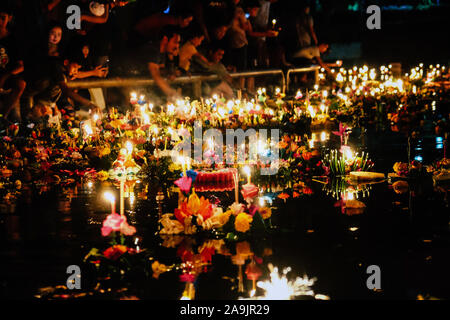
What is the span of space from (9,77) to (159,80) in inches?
184

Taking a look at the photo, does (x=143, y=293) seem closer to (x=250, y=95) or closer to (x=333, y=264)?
(x=333, y=264)

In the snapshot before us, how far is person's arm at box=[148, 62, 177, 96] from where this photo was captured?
1792cm

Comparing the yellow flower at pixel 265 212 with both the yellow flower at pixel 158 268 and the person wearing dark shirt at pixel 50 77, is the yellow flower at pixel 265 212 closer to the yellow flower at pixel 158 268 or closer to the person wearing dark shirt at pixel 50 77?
the yellow flower at pixel 158 268

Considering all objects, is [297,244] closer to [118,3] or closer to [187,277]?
[187,277]

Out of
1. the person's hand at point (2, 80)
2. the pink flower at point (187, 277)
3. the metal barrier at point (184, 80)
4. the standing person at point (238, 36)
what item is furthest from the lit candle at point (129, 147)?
the standing person at point (238, 36)

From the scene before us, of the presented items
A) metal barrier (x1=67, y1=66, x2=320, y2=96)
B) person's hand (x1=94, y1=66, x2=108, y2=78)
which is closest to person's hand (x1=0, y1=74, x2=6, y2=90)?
metal barrier (x1=67, y1=66, x2=320, y2=96)

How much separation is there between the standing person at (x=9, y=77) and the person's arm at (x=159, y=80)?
4.05 meters

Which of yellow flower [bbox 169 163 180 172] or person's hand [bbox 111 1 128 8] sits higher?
person's hand [bbox 111 1 128 8]

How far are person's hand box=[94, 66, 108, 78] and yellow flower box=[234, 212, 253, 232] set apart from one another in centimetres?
1255

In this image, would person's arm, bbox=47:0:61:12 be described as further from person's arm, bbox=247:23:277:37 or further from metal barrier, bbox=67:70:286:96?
person's arm, bbox=247:23:277:37

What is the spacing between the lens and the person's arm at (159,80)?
17.9 m

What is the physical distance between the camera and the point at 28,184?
393 inches

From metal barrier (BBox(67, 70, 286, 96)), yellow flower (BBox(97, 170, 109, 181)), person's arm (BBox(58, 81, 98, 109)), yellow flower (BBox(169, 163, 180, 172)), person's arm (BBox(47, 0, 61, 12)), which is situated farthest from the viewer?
metal barrier (BBox(67, 70, 286, 96))

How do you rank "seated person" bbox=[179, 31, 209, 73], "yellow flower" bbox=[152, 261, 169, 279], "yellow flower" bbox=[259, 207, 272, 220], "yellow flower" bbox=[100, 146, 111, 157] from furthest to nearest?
1. "seated person" bbox=[179, 31, 209, 73]
2. "yellow flower" bbox=[100, 146, 111, 157]
3. "yellow flower" bbox=[259, 207, 272, 220]
4. "yellow flower" bbox=[152, 261, 169, 279]
